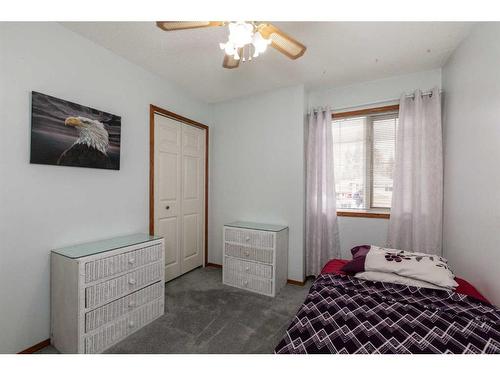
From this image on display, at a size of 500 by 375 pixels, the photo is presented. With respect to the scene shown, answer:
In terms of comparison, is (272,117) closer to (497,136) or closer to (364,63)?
(364,63)

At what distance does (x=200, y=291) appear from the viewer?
264 centimetres

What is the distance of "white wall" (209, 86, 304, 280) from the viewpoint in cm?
283

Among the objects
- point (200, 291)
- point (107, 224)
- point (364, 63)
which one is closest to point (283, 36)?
point (364, 63)

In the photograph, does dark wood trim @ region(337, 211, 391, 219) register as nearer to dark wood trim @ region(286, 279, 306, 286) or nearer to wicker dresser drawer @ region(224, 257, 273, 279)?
dark wood trim @ region(286, 279, 306, 286)

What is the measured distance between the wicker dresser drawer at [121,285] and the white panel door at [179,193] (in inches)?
26.6

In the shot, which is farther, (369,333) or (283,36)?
(283,36)

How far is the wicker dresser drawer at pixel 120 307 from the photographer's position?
162 centimetres

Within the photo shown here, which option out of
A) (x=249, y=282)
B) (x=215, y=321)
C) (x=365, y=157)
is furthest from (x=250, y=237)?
(x=365, y=157)

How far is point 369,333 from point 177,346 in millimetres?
1346

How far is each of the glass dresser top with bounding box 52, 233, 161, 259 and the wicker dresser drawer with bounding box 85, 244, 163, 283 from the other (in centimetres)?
7

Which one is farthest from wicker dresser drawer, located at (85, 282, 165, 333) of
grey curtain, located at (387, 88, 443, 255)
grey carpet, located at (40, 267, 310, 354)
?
grey curtain, located at (387, 88, 443, 255)

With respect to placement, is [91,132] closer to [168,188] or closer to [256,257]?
[168,188]

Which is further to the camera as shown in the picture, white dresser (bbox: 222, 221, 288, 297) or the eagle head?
white dresser (bbox: 222, 221, 288, 297)

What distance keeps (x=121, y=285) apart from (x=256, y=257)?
1367 mm
